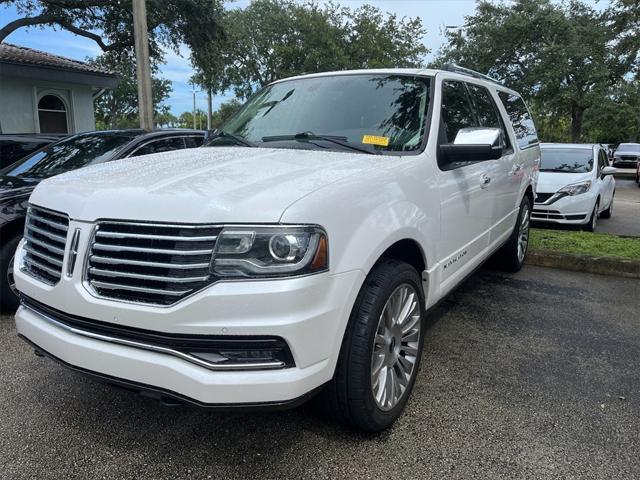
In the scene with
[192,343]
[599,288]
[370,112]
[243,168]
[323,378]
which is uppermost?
[370,112]

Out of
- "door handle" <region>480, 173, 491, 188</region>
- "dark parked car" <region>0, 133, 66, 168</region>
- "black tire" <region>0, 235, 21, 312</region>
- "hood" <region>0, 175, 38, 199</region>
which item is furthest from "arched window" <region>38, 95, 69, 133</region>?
"door handle" <region>480, 173, 491, 188</region>

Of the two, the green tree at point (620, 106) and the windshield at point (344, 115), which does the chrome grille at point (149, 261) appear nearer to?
the windshield at point (344, 115)

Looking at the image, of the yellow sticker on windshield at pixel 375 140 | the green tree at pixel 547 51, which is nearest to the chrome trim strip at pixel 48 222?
the yellow sticker on windshield at pixel 375 140

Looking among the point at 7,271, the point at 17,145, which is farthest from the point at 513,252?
the point at 17,145

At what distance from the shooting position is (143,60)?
11.0m

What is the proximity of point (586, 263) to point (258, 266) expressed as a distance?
511cm

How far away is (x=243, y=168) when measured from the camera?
2541mm

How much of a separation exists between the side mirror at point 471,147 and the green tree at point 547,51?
65.4ft

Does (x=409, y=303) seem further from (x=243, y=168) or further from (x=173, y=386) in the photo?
(x=173, y=386)

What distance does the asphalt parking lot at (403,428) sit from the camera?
92.5 inches

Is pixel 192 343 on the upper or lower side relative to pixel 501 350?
upper

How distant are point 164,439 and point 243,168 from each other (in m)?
1.41

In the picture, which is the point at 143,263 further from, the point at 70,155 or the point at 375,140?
the point at 70,155

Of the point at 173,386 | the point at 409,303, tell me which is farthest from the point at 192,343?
the point at 409,303
